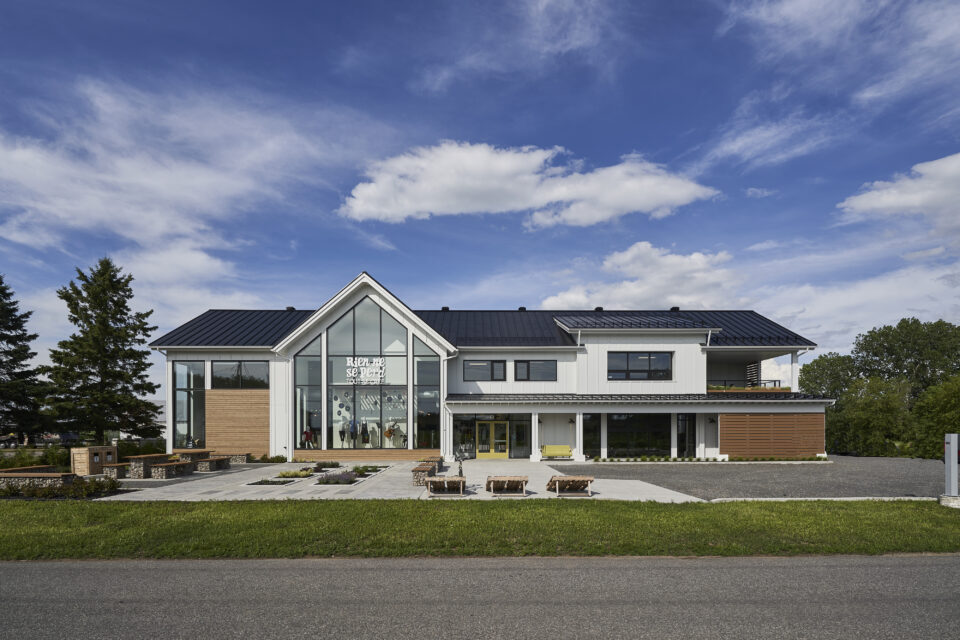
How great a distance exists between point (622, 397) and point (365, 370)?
13.2m

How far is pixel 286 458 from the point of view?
28.0 metres

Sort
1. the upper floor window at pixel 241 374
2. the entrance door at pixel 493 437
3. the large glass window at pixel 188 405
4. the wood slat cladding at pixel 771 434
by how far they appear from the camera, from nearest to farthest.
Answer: the wood slat cladding at pixel 771 434
the large glass window at pixel 188 405
the upper floor window at pixel 241 374
the entrance door at pixel 493 437

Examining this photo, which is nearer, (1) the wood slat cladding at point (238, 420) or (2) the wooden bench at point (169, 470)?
(2) the wooden bench at point (169, 470)

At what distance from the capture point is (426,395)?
93.1 ft

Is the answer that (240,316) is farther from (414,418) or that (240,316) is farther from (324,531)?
(324,531)

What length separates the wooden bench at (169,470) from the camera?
20.8 metres

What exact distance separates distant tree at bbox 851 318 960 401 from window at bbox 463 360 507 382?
44.4 meters

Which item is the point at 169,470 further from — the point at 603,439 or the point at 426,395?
the point at 603,439

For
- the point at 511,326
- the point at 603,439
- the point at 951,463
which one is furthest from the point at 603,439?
the point at 951,463

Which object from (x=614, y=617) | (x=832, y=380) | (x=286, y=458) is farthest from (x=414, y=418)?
(x=832, y=380)

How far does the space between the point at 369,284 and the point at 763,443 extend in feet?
71.5

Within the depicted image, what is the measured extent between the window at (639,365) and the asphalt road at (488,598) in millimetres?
20168

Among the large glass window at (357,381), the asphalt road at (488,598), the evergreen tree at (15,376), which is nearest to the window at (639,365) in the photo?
the large glass window at (357,381)

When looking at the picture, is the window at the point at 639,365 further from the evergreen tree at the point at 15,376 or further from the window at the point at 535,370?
the evergreen tree at the point at 15,376
